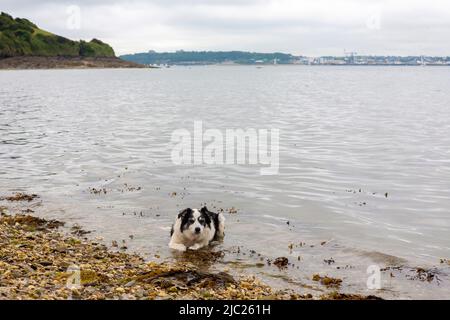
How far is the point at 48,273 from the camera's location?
13727 mm

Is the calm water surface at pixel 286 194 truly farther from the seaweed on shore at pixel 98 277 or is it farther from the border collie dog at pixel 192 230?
the seaweed on shore at pixel 98 277

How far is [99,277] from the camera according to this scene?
546 inches

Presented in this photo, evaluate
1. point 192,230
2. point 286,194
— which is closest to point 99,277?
point 192,230

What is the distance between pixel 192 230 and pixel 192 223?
235 millimetres

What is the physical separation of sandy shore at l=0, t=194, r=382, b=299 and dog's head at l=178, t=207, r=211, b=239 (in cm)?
72

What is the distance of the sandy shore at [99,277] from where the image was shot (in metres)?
12.5

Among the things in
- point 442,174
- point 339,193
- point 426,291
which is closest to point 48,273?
point 426,291

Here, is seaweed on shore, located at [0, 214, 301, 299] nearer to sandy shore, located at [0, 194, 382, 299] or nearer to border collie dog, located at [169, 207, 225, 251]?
sandy shore, located at [0, 194, 382, 299]

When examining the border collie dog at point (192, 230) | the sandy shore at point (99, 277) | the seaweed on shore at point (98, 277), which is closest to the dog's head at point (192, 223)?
the border collie dog at point (192, 230)

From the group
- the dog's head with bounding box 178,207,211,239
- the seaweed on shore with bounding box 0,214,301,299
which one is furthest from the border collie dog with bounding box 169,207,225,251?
the seaweed on shore with bounding box 0,214,301,299

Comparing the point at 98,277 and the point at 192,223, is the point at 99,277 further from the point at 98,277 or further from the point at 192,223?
the point at 192,223
